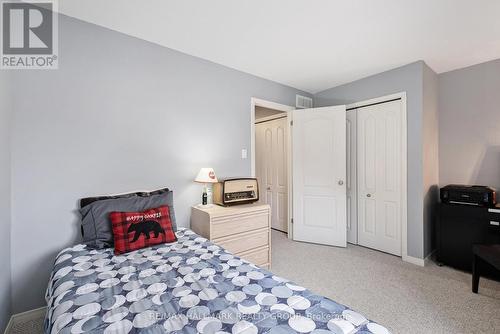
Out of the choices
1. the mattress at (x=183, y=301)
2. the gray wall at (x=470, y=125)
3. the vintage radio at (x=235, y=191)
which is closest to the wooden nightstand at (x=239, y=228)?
the vintage radio at (x=235, y=191)

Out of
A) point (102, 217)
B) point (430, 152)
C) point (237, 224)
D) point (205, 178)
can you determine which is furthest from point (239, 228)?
point (430, 152)

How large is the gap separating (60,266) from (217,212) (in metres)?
1.24

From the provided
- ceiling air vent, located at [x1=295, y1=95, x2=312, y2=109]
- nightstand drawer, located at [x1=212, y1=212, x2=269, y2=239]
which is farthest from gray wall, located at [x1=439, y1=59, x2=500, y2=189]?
nightstand drawer, located at [x1=212, y1=212, x2=269, y2=239]

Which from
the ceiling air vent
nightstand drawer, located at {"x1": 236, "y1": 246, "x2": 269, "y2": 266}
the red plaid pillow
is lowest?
nightstand drawer, located at {"x1": 236, "y1": 246, "x2": 269, "y2": 266}

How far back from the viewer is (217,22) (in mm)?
2027

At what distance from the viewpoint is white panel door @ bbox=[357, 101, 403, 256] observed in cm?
301

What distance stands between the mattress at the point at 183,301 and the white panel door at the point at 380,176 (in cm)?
252

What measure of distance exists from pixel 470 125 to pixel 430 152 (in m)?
0.60

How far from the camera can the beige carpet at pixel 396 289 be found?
176 cm

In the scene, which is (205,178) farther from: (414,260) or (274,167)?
(414,260)

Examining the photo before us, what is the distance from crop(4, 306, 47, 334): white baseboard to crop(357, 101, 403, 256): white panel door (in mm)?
3711

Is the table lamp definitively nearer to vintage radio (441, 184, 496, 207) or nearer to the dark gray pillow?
the dark gray pillow

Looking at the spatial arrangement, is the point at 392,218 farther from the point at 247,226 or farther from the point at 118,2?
the point at 118,2

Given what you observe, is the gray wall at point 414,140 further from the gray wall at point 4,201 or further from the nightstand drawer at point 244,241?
the gray wall at point 4,201
